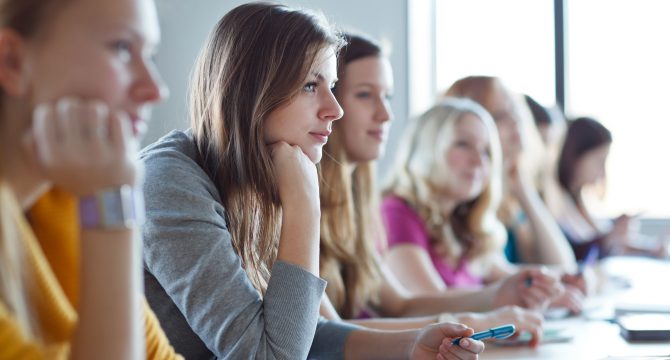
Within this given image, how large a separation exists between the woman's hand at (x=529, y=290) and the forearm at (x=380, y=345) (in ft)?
2.20

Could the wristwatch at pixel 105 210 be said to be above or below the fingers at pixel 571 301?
above

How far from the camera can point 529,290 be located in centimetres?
201

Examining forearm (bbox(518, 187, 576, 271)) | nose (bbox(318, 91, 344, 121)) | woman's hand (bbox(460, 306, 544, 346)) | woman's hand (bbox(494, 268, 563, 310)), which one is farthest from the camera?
forearm (bbox(518, 187, 576, 271))

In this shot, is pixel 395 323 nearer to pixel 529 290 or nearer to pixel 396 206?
pixel 529 290

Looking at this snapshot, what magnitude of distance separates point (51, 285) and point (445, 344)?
67cm

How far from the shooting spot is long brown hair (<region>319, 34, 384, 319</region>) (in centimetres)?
189

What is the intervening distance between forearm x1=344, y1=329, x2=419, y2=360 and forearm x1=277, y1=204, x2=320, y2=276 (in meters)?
0.25

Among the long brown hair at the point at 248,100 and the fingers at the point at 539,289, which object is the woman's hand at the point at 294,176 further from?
the fingers at the point at 539,289

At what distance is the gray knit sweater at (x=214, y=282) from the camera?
3.83ft

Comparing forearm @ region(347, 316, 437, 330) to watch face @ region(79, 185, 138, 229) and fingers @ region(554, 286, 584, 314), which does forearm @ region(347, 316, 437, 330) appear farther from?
watch face @ region(79, 185, 138, 229)

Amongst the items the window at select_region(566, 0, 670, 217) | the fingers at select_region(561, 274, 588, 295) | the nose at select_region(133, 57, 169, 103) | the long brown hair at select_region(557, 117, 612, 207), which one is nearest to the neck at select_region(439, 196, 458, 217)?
the fingers at select_region(561, 274, 588, 295)

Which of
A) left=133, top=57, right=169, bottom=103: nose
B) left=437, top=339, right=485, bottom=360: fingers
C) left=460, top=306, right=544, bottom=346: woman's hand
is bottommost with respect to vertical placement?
left=460, top=306, right=544, bottom=346: woman's hand

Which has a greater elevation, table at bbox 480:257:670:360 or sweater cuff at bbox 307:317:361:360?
sweater cuff at bbox 307:317:361:360

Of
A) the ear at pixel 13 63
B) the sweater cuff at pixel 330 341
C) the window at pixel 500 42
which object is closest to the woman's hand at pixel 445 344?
the sweater cuff at pixel 330 341
